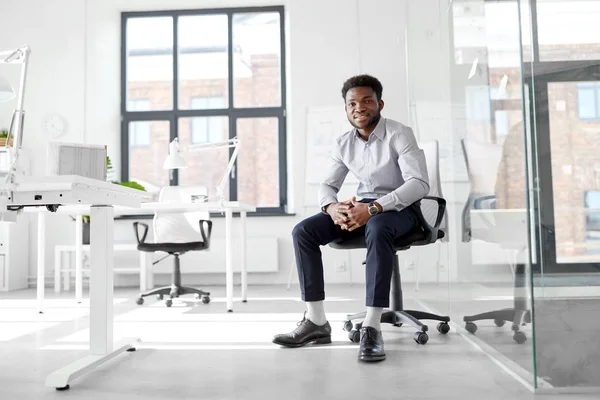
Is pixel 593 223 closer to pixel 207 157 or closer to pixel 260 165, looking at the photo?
pixel 260 165

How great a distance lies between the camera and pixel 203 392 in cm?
182

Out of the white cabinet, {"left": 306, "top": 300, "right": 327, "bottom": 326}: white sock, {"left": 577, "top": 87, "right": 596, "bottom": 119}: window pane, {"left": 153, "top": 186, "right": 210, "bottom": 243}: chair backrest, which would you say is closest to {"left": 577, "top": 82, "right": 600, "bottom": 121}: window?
{"left": 577, "top": 87, "right": 596, "bottom": 119}: window pane

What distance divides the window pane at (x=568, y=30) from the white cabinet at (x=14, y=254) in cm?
507

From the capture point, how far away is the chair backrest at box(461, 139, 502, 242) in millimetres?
2102

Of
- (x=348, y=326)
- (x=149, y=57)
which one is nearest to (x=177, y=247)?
(x=348, y=326)

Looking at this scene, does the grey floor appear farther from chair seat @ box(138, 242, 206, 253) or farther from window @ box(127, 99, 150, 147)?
window @ box(127, 99, 150, 147)

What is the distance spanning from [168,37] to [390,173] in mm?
4462

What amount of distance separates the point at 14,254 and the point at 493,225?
193 inches

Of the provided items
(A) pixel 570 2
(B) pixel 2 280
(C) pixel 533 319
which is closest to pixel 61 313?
(B) pixel 2 280

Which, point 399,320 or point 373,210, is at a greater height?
point 373,210

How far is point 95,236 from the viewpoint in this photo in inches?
89.4

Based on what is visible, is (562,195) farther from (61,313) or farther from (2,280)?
(2,280)

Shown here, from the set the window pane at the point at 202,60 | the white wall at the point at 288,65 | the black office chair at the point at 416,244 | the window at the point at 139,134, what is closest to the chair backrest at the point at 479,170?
the black office chair at the point at 416,244

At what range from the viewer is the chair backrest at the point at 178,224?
15.0 feet
